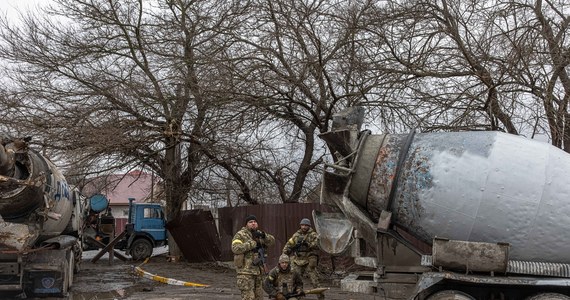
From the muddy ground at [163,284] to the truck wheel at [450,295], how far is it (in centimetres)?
408

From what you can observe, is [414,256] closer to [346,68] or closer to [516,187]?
[516,187]

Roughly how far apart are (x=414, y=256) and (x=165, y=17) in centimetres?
1334

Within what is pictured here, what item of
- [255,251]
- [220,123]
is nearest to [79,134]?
[220,123]

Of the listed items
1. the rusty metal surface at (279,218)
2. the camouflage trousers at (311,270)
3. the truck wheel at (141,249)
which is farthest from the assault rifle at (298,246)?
the truck wheel at (141,249)

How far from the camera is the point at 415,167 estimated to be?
8055 mm

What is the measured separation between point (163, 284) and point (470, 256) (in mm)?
9208

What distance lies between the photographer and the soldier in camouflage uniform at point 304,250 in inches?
428

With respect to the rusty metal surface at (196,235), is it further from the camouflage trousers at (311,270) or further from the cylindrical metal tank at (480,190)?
the cylindrical metal tank at (480,190)

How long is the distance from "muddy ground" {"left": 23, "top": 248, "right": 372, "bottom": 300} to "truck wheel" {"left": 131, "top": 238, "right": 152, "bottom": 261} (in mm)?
1949

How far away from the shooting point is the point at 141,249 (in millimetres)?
23344

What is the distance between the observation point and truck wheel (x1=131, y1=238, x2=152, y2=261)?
75.8 ft

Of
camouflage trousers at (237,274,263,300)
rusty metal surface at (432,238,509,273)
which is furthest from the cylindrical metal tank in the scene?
camouflage trousers at (237,274,263,300)

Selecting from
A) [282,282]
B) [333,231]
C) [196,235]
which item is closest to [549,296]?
[333,231]

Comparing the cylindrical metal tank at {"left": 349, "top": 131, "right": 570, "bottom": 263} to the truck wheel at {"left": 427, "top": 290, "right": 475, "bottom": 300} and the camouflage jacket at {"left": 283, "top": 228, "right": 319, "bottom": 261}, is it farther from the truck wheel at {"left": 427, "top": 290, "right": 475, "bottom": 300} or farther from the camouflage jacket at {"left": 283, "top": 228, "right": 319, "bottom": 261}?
the camouflage jacket at {"left": 283, "top": 228, "right": 319, "bottom": 261}
